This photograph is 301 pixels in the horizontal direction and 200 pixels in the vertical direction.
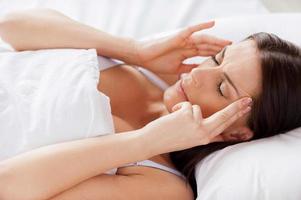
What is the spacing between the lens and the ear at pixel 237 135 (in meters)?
1.20

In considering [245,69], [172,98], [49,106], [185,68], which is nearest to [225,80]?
[245,69]

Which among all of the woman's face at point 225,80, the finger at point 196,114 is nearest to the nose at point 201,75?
the woman's face at point 225,80

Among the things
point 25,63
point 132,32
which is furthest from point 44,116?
point 132,32

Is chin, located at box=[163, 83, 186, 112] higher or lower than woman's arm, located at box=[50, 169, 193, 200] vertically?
higher

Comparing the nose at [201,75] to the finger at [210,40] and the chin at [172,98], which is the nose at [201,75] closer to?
the chin at [172,98]

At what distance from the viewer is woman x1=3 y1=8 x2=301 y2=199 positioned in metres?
1.03

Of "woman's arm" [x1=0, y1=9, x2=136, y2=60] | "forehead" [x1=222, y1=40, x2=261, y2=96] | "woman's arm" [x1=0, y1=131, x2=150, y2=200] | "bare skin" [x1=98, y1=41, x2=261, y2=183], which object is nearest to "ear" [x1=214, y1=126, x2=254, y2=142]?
"bare skin" [x1=98, y1=41, x2=261, y2=183]

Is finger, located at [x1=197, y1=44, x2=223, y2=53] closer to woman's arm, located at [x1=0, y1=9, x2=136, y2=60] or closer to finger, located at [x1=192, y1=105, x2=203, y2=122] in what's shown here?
woman's arm, located at [x1=0, y1=9, x2=136, y2=60]

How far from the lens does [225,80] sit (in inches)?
46.1

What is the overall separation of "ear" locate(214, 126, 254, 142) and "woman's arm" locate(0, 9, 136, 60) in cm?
37

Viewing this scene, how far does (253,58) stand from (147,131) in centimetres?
31

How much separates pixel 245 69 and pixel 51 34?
54 cm

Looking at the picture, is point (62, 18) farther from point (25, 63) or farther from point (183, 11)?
point (183, 11)

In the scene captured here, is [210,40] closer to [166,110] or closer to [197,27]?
[197,27]
